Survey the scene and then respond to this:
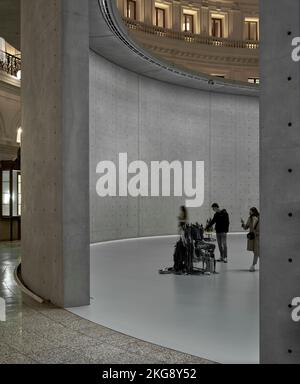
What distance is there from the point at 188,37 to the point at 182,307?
23.7 meters

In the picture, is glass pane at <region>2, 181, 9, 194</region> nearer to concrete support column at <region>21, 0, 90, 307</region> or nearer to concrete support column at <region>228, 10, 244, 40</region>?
concrete support column at <region>21, 0, 90, 307</region>

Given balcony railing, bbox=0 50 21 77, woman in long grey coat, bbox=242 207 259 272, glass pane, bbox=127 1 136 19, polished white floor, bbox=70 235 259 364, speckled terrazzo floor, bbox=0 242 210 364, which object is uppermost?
glass pane, bbox=127 1 136 19

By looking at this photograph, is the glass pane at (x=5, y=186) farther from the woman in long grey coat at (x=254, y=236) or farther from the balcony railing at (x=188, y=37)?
the woman in long grey coat at (x=254, y=236)

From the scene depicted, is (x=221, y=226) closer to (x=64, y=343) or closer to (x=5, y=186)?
(x=64, y=343)

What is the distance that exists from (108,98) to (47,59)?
11.7m

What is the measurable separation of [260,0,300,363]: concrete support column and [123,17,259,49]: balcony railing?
903 inches

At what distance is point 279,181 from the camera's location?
370cm

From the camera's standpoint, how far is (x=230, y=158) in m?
24.7

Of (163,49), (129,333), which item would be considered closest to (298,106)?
(129,333)

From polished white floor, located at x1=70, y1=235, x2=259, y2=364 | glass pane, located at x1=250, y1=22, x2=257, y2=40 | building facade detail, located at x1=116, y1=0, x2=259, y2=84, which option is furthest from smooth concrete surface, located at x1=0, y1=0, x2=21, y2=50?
glass pane, located at x1=250, y1=22, x2=257, y2=40

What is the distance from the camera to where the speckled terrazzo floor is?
4617mm

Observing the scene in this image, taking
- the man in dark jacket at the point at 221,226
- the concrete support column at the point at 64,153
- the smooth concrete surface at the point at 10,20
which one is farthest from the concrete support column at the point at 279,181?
the smooth concrete surface at the point at 10,20

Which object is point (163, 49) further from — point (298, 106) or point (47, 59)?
point (298, 106)

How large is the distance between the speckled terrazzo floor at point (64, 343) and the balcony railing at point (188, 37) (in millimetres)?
21627
